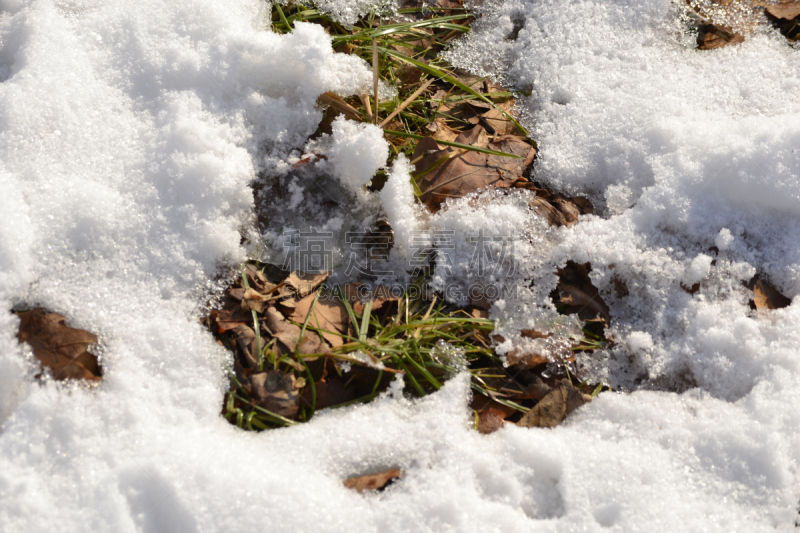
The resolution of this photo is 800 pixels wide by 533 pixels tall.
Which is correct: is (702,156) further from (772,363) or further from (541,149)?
(772,363)

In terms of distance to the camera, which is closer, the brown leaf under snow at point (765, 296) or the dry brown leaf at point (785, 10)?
the brown leaf under snow at point (765, 296)

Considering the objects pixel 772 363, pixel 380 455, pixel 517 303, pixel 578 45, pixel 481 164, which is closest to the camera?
pixel 380 455

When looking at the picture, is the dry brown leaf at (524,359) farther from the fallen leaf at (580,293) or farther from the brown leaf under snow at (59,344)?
the brown leaf under snow at (59,344)

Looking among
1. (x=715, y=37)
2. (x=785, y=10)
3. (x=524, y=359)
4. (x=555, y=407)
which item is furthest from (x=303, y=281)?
(x=785, y=10)

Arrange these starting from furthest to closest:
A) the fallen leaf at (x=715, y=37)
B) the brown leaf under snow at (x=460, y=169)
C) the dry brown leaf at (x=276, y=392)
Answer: the fallen leaf at (x=715, y=37) < the brown leaf under snow at (x=460, y=169) < the dry brown leaf at (x=276, y=392)

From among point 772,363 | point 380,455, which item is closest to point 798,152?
point 772,363

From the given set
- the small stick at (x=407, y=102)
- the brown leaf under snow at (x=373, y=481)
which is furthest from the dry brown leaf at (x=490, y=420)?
the small stick at (x=407, y=102)

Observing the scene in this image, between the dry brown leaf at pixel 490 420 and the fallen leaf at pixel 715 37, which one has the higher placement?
the fallen leaf at pixel 715 37
